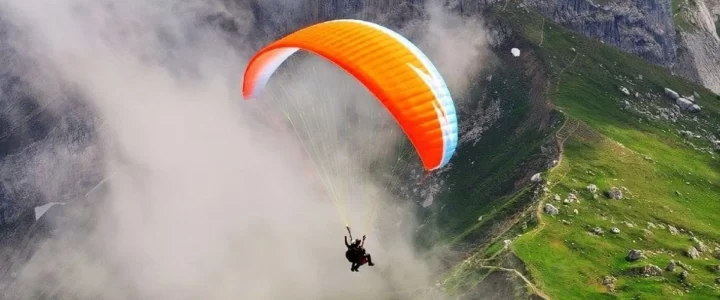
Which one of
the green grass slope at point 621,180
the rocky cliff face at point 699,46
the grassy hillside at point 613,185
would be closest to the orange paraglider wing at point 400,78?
the grassy hillside at point 613,185

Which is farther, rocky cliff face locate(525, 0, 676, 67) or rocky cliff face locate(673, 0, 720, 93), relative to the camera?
rocky cliff face locate(673, 0, 720, 93)

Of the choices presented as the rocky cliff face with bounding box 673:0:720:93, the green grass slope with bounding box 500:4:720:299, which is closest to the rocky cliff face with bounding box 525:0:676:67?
the rocky cliff face with bounding box 673:0:720:93

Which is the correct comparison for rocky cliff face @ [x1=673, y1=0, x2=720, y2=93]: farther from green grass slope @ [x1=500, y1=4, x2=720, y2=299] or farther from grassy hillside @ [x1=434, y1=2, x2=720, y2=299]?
grassy hillside @ [x1=434, y1=2, x2=720, y2=299]

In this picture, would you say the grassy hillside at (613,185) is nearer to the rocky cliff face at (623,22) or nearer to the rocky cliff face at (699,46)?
the rocky cliff face at (623,22)

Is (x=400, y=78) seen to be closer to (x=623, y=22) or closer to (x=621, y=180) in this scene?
(x=621, y=180)

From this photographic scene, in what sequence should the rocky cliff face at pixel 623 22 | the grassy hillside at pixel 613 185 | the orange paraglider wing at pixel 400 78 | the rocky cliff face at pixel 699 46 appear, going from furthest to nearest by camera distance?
1. the rocky cliff face at pixel 699 46
2. the rocky cliff face at pixel 623 22
3. the grassy hillside at pixel 613 185
4. the orange paraglider wing at pixel 400 78

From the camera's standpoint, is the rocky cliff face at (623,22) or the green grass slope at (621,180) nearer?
the green grass slope at (621,180)
